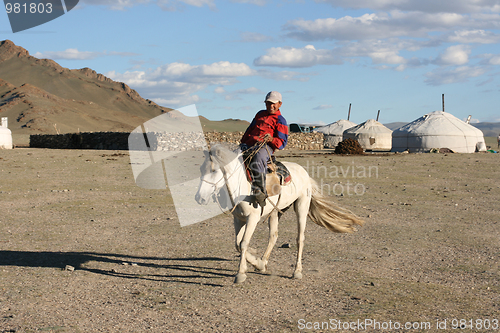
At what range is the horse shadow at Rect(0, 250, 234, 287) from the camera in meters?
5.80

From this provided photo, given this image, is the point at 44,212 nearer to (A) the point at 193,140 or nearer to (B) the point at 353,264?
(B) the point at 353,264

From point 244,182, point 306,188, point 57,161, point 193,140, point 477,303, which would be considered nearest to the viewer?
point 477,303

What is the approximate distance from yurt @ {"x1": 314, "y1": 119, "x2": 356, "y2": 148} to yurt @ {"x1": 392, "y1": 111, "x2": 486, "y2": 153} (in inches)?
490

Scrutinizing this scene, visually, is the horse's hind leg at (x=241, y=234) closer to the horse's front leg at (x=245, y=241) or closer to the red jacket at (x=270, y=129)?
the horse's front leg at (x=245, y=241)

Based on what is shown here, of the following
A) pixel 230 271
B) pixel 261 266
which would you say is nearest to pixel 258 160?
pixel 261 266

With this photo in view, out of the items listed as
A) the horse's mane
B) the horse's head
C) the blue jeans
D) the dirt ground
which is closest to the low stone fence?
the dirt ground

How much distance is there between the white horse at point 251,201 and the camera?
4.97 m

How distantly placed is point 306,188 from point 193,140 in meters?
30.9

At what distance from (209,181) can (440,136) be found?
31921 mm

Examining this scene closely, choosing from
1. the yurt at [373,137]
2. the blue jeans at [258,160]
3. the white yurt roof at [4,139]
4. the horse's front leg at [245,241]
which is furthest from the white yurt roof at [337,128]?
the horse's front leg at [245,241]

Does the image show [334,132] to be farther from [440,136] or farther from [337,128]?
[440,136]

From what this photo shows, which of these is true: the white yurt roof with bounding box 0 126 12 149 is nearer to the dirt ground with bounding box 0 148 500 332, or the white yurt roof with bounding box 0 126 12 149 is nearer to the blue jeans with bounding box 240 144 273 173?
the dirt ground with bounding box 0 148 500 332

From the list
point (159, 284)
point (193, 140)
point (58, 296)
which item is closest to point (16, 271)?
point (58, 296)

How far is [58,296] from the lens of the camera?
16.3 ft
